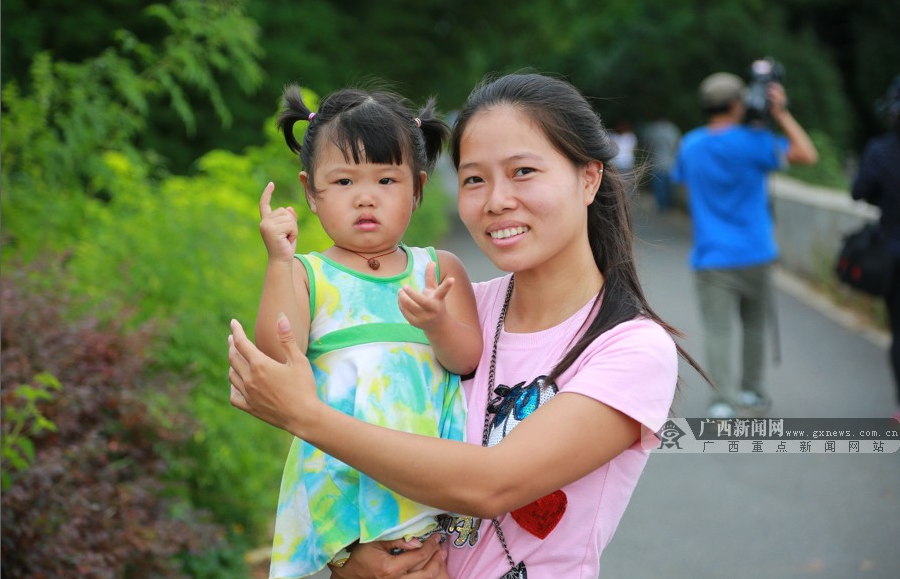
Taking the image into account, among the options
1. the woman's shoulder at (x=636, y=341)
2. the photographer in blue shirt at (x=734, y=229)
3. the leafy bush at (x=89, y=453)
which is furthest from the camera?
the photographer in blue shirt at (x=734, y=229)

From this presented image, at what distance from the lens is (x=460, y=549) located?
230cm

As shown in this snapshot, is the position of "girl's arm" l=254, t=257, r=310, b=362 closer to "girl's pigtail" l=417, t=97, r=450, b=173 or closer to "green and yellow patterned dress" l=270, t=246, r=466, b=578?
"green and yellow patterned dress" l=270, t=246, r=466, b=578

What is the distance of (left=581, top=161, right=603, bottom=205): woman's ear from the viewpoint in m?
2.30

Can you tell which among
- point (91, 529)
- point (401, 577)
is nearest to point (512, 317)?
point (401, 577)

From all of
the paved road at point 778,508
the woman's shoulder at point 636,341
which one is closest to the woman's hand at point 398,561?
the woman's shoulder at point 636,341

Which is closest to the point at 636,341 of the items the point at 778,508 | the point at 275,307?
the point at 275,307

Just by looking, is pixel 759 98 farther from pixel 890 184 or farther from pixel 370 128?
pixel 370 128

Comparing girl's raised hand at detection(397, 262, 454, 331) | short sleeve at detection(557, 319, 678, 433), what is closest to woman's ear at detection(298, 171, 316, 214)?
girl's raised hand at detection(397, 262, 454, 331)

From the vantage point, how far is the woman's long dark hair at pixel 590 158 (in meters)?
2.22

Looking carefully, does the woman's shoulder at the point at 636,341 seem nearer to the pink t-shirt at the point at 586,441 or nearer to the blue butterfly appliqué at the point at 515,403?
the pink t-shirt at the point at 586,441

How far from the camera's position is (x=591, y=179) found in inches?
91.5

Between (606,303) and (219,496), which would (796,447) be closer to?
(606,303)

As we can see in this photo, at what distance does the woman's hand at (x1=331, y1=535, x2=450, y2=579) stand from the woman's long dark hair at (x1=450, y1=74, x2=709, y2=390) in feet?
1.45

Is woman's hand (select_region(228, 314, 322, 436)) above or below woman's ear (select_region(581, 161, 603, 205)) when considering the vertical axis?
below
